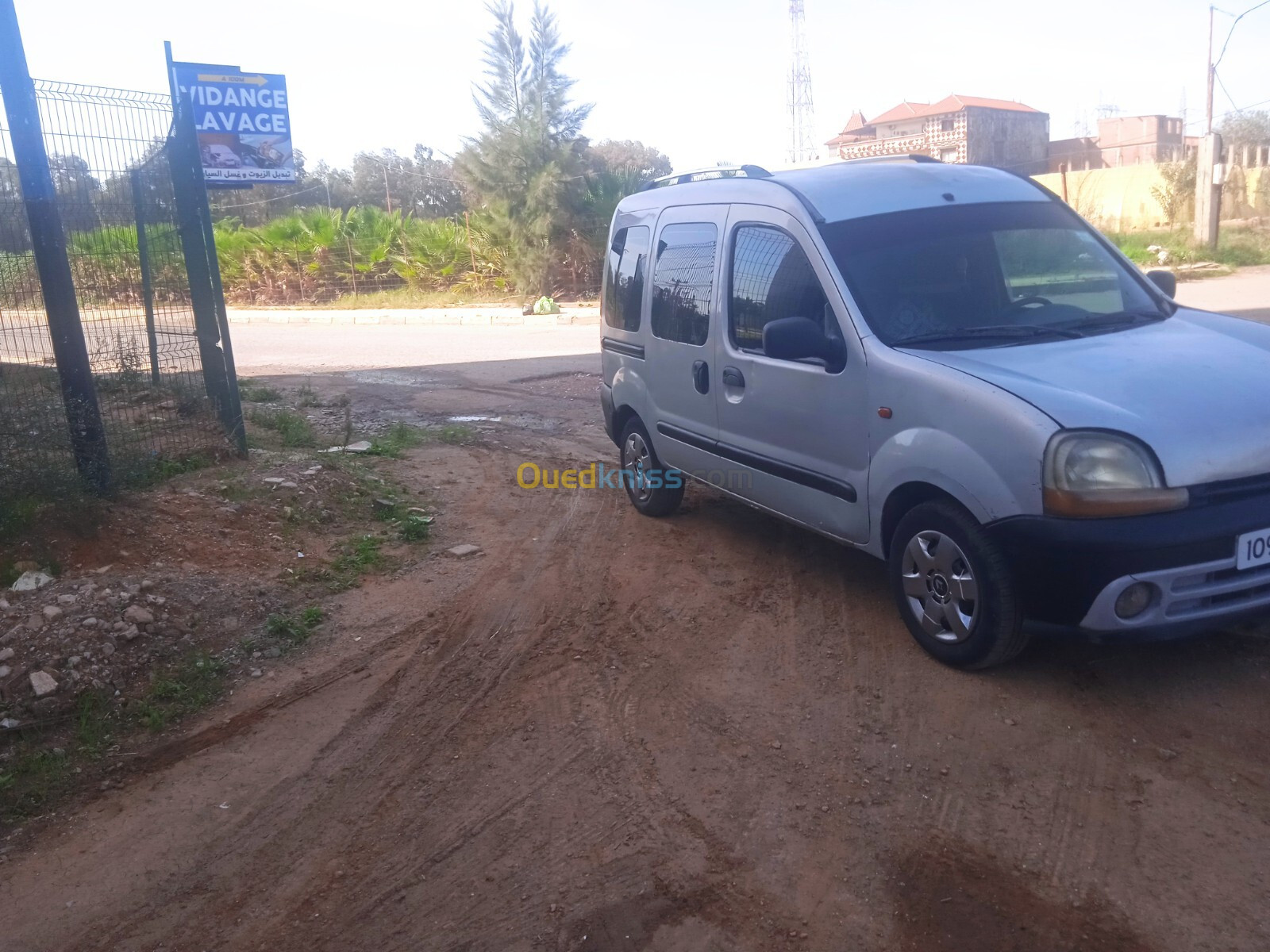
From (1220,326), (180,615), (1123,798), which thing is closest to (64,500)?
(180,615)

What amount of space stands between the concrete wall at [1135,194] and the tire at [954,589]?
92.0 ft

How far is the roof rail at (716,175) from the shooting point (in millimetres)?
5527

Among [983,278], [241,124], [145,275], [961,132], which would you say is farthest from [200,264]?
[961,132]

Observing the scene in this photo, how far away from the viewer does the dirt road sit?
2.86 m

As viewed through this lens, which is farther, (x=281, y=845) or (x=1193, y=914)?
(x=281, y=845)

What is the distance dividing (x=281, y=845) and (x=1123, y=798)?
2751mm

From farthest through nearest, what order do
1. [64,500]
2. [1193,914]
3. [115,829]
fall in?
[64,500]
[115,829]
[1193,914]

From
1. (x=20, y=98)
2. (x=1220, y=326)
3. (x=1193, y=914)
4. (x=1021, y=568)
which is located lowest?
(x=1193, y=914)

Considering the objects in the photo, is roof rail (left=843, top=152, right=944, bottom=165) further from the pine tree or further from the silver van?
the pine tree

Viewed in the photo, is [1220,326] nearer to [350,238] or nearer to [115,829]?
[115,829]

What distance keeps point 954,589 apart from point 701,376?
2.17 m

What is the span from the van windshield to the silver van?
12mm

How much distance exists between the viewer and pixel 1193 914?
271cm

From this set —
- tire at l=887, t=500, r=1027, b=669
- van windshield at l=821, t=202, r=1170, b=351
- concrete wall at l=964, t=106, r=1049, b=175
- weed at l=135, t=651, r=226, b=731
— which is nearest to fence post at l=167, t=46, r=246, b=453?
weed at l=135, t=651, r=226, b=731
